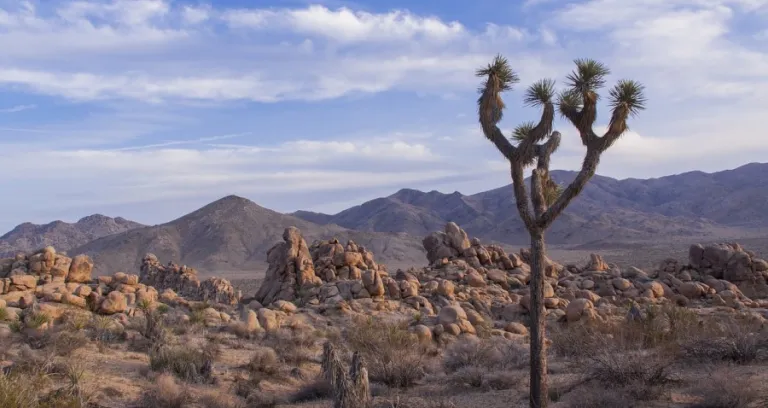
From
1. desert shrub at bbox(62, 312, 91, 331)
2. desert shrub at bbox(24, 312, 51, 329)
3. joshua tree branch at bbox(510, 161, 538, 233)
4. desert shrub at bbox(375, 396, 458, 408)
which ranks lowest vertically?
desert shrub at bbox(375, 396, 458, 408)

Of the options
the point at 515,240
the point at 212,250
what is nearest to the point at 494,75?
the point at 212,250

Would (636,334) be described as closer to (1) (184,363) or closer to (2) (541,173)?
(2) (541,173)

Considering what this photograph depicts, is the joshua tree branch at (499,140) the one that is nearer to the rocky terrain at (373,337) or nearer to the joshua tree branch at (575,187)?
the joshua tree branch at (575,187)

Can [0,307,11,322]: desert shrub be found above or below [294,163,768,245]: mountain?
below

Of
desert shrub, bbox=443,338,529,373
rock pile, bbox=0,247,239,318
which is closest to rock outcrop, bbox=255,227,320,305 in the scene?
rock pile, bbox=0,247,239,318

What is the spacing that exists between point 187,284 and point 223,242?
56899mm

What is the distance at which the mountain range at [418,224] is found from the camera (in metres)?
86.5

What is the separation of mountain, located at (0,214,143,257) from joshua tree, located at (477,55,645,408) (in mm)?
105218

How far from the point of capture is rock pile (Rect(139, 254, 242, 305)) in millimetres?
29953

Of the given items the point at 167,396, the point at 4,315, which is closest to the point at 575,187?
the point at 167,396

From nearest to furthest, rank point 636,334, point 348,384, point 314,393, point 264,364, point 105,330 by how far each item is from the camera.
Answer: point 348,384 < point 314,393 < point 264,364 < point 636,334 < point 105,330

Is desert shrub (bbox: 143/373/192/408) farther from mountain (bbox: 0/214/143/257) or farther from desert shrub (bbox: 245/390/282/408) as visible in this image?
mountain (bbox: 0/214/143/257)

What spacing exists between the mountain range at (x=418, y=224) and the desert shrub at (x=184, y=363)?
42.5 meters

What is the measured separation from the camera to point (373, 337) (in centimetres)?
1628
